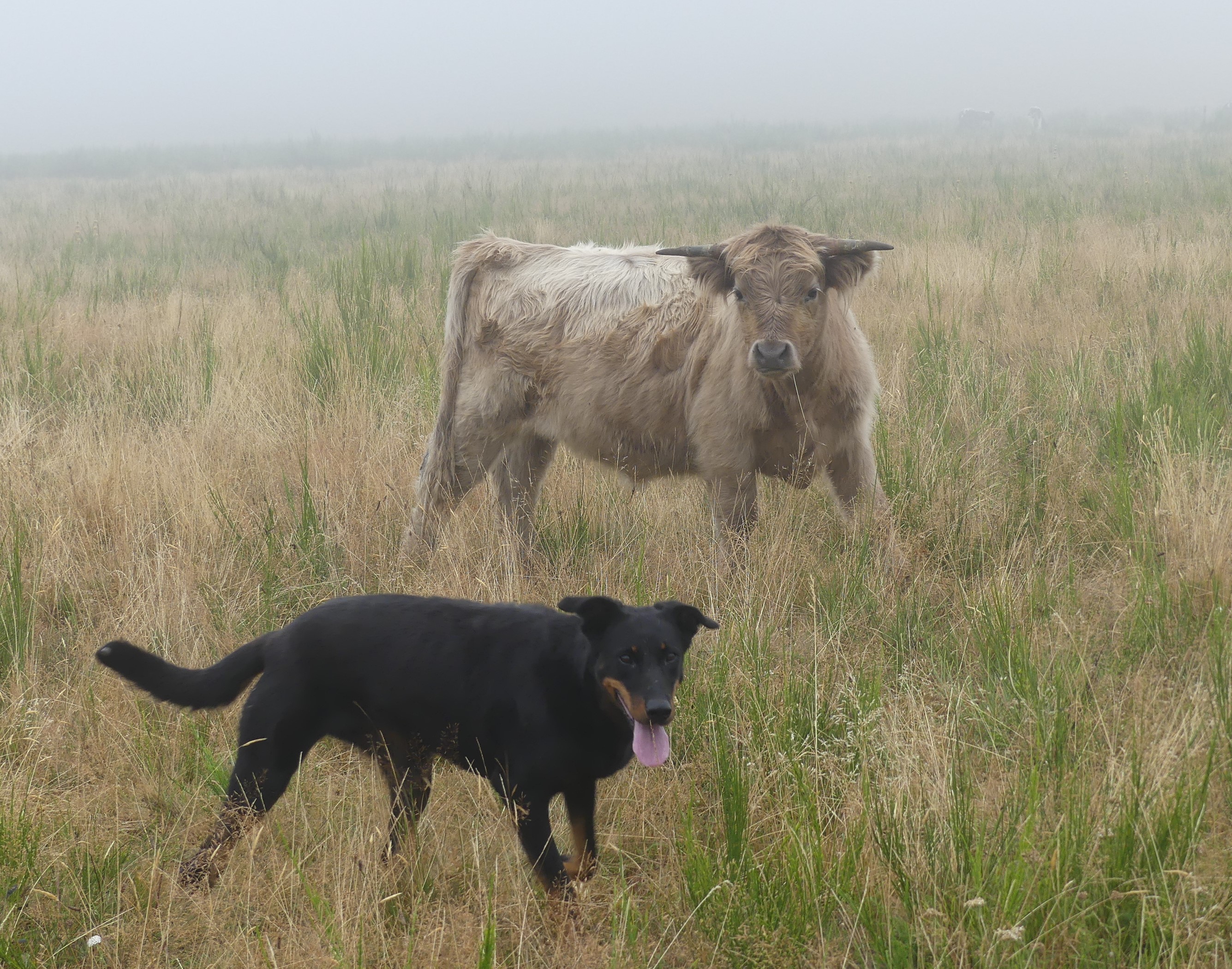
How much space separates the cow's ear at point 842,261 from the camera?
16.2ft

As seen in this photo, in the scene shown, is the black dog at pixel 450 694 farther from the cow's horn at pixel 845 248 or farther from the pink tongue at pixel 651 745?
the cow's horn at pixel 845 248

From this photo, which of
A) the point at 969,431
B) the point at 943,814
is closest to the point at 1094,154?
the point at 969,431

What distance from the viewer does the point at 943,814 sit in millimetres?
2422

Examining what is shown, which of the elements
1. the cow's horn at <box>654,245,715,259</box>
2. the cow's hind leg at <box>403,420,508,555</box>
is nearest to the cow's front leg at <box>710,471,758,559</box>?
the cow's horn at <box>654,245,715,259</box>

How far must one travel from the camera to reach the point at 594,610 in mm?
2455

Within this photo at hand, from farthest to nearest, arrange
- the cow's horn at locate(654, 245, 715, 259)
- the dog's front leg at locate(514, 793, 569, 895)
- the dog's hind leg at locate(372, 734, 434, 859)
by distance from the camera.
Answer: the cow's horn at locate(654, 245, 715, 259) < the dog's hind leg at locate(372, 734, 434, 859) < the dog's front leg at locate(514, 793, 569, 895)

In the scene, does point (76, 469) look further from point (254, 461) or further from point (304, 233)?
point (304, 233)

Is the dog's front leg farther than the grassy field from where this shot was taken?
Yes

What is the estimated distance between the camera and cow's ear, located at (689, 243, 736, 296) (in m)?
5.04

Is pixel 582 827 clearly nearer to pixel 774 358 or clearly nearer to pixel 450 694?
pixel 450 694

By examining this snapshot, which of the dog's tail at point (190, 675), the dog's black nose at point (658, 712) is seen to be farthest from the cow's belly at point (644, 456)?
the dog's black nose at point (658, 712)

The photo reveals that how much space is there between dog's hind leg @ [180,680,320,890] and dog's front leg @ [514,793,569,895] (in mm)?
620

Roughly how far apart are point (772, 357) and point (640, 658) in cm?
222

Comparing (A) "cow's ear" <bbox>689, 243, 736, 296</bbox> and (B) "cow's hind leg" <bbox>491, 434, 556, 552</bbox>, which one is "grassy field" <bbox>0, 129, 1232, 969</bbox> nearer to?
(B) "cow's hind leg" <bbox>491, 434, 556, 552</bbox>
